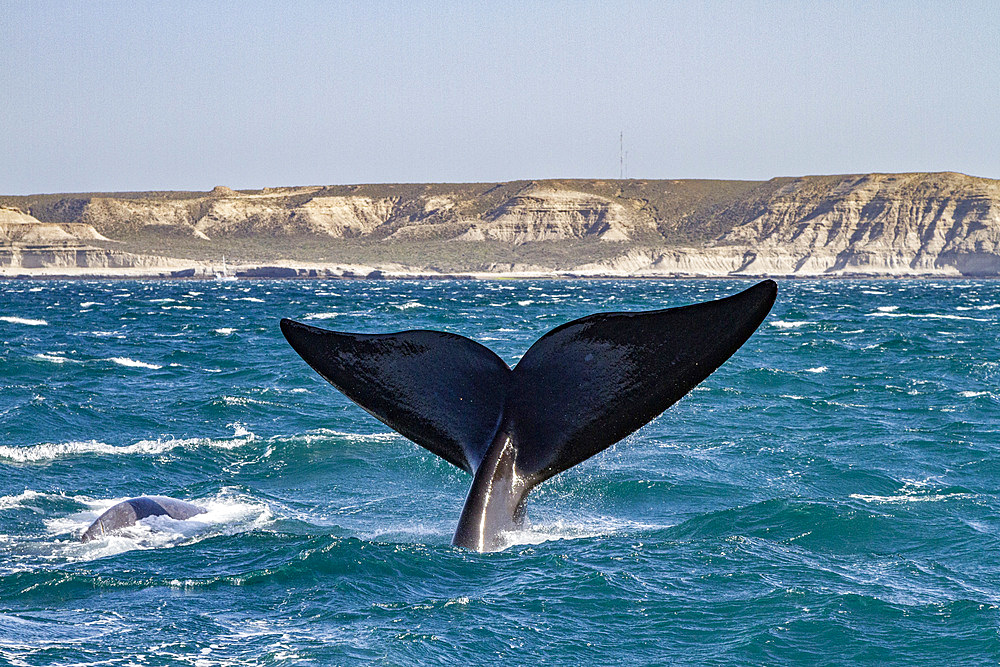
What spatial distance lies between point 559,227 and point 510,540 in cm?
16092

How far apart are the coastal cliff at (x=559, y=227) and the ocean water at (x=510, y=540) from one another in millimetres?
129201

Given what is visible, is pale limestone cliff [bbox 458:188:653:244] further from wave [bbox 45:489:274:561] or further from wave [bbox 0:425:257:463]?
wave [bbox 45:489:274:561]

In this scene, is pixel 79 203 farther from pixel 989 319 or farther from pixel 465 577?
pixel 465 577

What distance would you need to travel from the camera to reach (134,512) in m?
10.2

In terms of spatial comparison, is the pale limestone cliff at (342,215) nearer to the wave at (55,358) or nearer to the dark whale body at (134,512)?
the wave at (55,358)

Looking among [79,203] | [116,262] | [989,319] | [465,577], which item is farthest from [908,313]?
[79,203]

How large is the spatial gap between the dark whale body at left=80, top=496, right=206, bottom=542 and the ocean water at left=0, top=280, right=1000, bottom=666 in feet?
0.52

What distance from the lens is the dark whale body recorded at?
32.0ft

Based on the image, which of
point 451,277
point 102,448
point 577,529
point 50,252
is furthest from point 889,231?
point 577,529

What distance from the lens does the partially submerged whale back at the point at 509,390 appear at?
22.2 feet

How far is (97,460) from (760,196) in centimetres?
16556

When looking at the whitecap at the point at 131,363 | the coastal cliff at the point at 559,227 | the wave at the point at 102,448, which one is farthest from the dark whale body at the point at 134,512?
the coastal cliff at the point at 559,227

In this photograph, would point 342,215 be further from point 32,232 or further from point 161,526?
point 161,526

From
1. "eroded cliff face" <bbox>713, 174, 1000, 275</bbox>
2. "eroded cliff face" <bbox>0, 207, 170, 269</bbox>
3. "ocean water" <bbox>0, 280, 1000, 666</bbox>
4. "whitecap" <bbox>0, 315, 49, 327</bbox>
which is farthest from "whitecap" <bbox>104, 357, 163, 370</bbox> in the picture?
"eroded cliff face" <bbox>0, 207, 170, 269</bbox>
